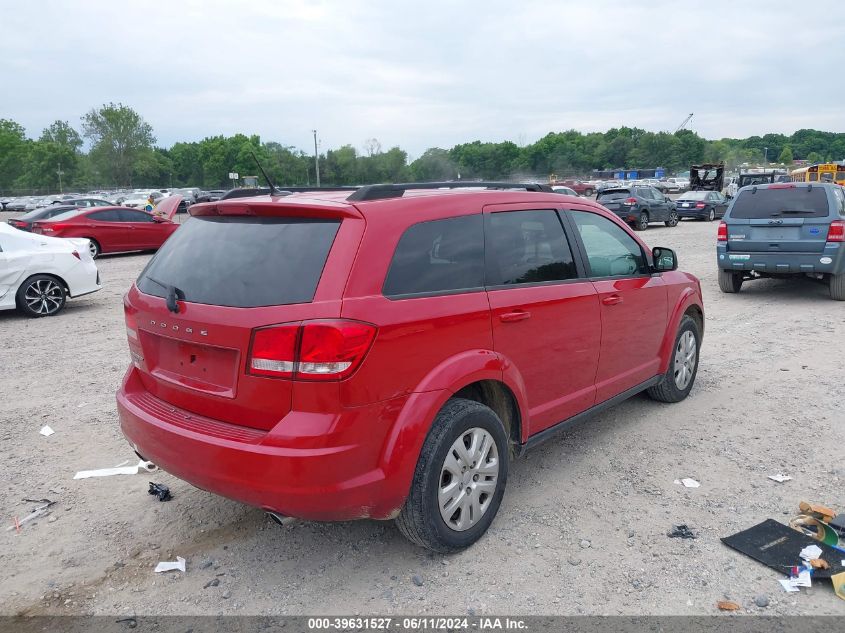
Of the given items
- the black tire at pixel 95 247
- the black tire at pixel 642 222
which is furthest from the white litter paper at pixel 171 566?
the black tire at pixel 642 222

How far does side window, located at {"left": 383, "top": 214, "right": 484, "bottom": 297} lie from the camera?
10.5 feet

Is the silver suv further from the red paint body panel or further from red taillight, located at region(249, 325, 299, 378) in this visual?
red taillight, located at region(249, 325, 299, 378)

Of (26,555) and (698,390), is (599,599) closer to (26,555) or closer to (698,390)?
(26,555)

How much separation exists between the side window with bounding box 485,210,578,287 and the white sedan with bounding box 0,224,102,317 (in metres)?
8.79

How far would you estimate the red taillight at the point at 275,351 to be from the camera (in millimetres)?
2885

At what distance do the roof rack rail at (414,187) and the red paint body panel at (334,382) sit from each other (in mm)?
82

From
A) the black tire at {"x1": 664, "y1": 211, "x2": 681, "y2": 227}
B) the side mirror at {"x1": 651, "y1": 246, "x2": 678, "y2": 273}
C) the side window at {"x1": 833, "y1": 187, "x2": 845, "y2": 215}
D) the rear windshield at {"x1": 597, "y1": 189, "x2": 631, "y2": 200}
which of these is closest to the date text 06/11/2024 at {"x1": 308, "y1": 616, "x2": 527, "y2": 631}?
the side mirror at {"x1": 651, "y1": 246, "x2": 678, "y2": 273}

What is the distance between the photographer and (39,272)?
10188mm

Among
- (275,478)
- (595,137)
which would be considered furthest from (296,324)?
(595,137)

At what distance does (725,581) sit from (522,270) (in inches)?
74.3

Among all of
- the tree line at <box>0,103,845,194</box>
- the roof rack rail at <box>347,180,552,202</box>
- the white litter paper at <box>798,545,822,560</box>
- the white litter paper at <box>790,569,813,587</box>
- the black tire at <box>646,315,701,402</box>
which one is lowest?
the white litter paper at <box>790,569,813,587</box>

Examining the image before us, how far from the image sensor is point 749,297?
11.1 meters

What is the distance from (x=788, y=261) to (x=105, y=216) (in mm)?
16689

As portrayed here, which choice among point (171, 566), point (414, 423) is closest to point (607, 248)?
point (414, 423)
